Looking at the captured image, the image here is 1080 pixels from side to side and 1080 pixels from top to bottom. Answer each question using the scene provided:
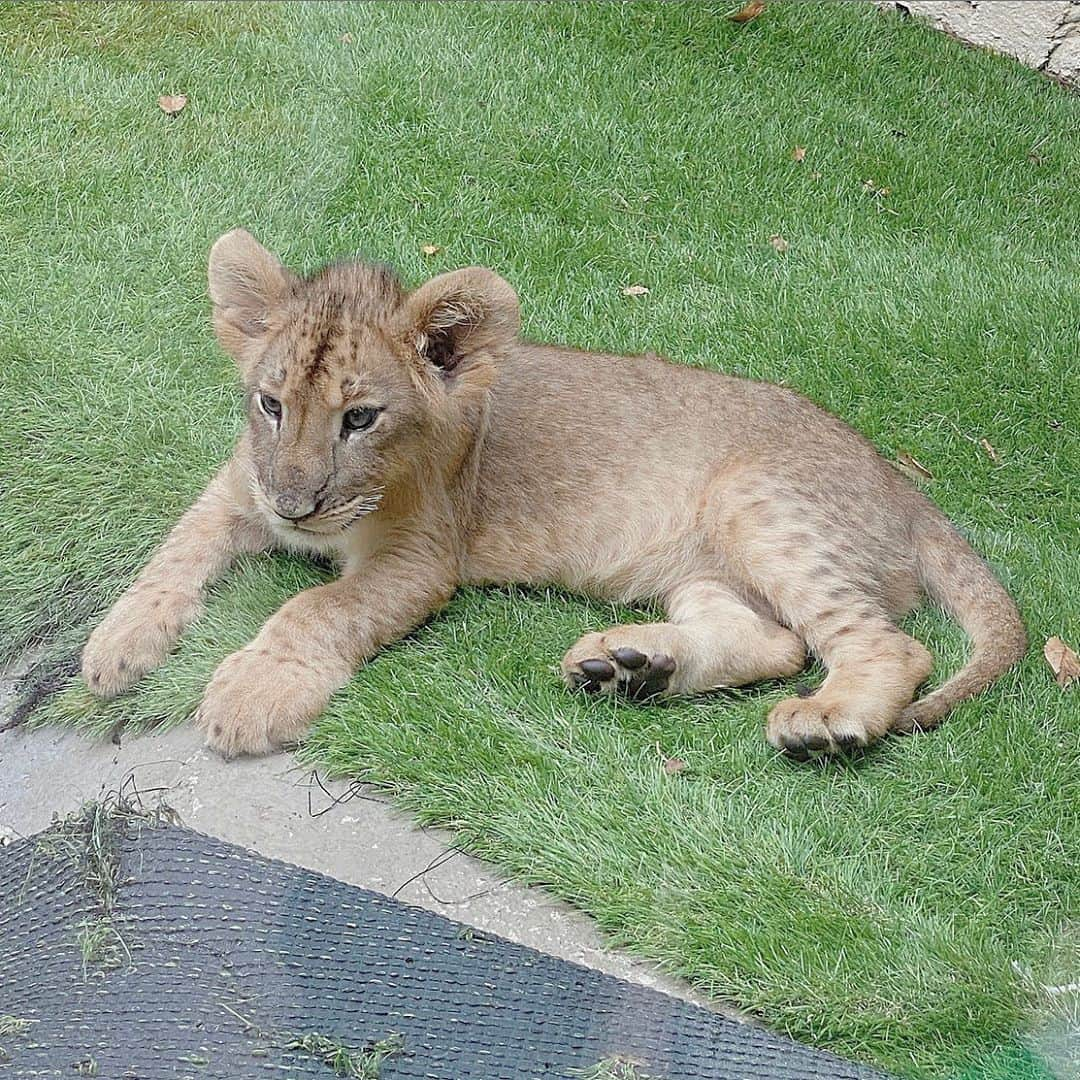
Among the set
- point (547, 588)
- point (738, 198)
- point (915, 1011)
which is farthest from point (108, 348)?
point (915, 1011)

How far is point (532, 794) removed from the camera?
4156mm

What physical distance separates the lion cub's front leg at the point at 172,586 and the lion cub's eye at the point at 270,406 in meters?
0.38

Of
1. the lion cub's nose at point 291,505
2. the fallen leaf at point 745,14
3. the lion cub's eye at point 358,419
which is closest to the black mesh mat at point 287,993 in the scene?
the lion cub's nose at point 291,505

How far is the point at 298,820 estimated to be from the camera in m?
4.10

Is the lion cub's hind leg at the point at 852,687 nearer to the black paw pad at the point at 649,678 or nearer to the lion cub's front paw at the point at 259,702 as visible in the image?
the black paw pad at the point at 649,678

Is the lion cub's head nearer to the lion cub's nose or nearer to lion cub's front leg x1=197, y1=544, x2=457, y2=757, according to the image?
the lion cub's nose

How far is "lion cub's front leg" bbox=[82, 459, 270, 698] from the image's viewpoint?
4.68 metres

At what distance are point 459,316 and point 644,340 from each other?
7.88 ft

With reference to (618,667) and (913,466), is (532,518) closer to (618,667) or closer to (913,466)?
(618,667)

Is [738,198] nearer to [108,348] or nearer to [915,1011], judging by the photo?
[108,348]

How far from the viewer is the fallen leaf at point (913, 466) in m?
6.18

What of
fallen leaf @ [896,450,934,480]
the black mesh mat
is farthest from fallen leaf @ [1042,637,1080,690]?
the black mesh mat

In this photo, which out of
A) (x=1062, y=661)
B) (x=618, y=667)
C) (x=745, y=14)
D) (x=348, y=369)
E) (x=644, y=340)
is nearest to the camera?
(x=348, y=369)

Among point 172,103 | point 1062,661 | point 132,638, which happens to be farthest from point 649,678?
point 172,103
